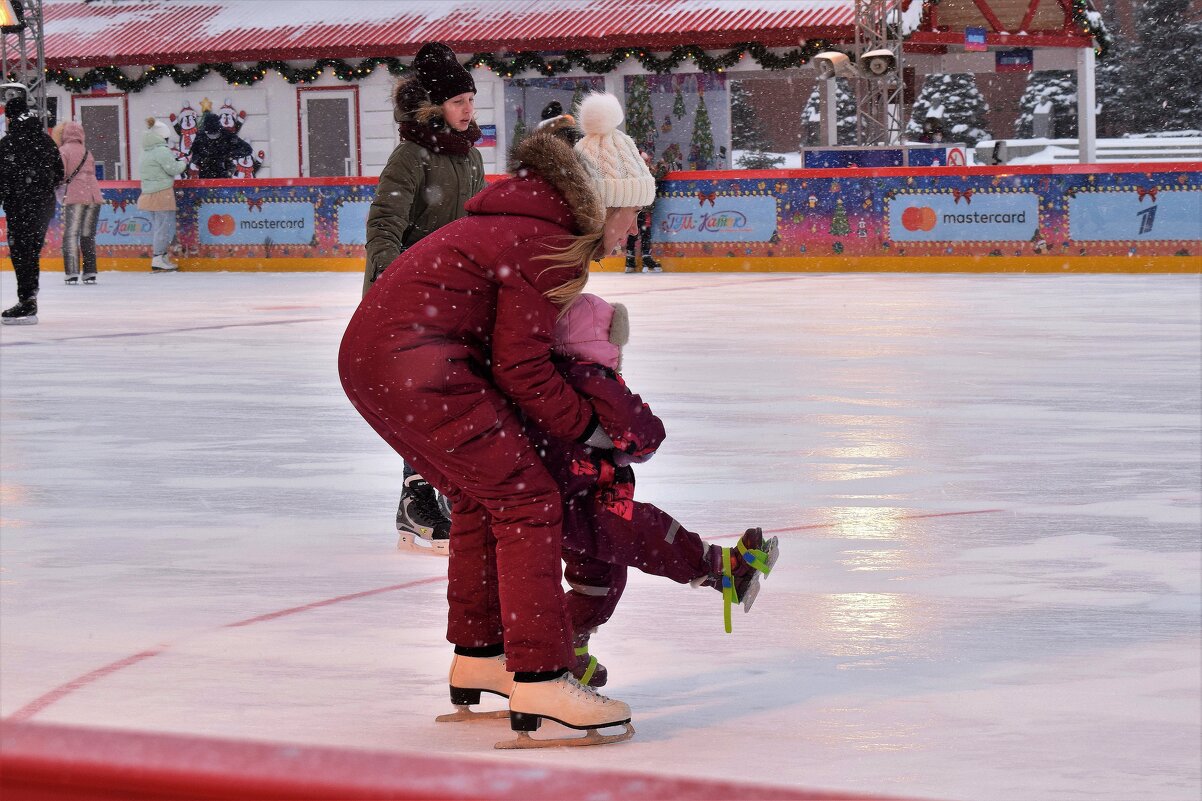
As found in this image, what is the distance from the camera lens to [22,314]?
41.8 ft

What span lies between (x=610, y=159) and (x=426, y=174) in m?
1.74

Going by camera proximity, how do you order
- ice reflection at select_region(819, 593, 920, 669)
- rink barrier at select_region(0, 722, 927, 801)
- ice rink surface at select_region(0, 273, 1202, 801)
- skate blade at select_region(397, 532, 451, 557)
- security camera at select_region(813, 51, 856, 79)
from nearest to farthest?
1. rink barrier at select_region(0, 722, 927, 801)
2. ice rink surface at select_region(0, 273, 1202, 801)
3. ice reflection at select_region(819, 593, 920, 669)
4. skate blade at select_region(397, 532, 451, 557)
5. security camera at select_region(813, 51, 856, 79)

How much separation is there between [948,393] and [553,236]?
5505 millimetres

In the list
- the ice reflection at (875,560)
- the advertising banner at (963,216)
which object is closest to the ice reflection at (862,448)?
the ice reflection at (875,560)

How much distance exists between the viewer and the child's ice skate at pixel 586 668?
3.22 meters

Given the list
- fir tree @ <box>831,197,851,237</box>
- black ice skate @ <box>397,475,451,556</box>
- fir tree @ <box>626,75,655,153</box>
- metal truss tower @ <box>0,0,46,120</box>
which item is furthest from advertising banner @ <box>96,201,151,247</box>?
black ice skate @ <box>397,475,451,556</box>

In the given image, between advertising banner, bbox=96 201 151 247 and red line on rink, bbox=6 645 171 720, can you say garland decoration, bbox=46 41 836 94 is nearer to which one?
advertising banner, bbox=96 201 151 247

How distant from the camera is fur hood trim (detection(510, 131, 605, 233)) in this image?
3012mm

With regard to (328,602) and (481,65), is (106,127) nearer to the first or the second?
(481,65)

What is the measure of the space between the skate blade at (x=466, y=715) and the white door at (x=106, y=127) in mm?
26970

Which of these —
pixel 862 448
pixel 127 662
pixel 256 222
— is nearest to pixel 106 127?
pixel 256 222

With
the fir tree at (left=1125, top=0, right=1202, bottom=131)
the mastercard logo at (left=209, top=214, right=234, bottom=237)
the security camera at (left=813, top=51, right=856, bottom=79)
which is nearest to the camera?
the mastercard logo at (left=209, top=214, right=234, bottom=237)

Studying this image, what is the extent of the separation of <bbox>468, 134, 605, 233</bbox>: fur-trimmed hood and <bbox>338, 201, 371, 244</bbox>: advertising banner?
17054 mm

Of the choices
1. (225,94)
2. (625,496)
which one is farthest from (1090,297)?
(225,94)
